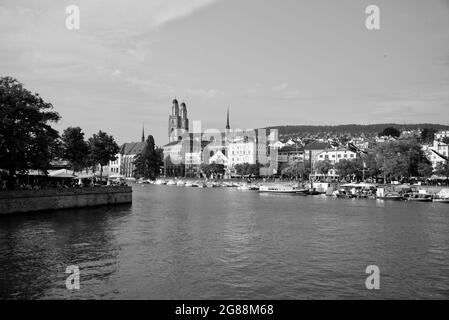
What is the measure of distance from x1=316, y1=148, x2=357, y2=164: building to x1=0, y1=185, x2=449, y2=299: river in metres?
131

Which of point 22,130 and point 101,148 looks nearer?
point 22,130

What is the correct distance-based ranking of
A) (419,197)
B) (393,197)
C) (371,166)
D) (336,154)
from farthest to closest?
1. (336,154)
2. (371,166)
3. (393,197)
4. (419,197)

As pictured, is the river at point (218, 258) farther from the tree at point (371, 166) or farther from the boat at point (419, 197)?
the tree at point (371, 166)

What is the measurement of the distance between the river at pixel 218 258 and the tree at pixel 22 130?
6286 millimetres

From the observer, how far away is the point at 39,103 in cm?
5103

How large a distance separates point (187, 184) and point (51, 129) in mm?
124536

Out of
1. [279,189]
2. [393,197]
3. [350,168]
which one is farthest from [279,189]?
[350,168]

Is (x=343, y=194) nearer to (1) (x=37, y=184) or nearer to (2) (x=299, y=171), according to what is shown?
(1) (x=37, y=184)

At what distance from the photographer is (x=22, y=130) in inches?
1925

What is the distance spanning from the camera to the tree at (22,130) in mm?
47344

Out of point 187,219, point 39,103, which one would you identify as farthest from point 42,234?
point 39,103

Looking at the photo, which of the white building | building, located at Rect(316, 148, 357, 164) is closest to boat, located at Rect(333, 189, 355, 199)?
the white building

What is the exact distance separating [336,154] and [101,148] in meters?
111
